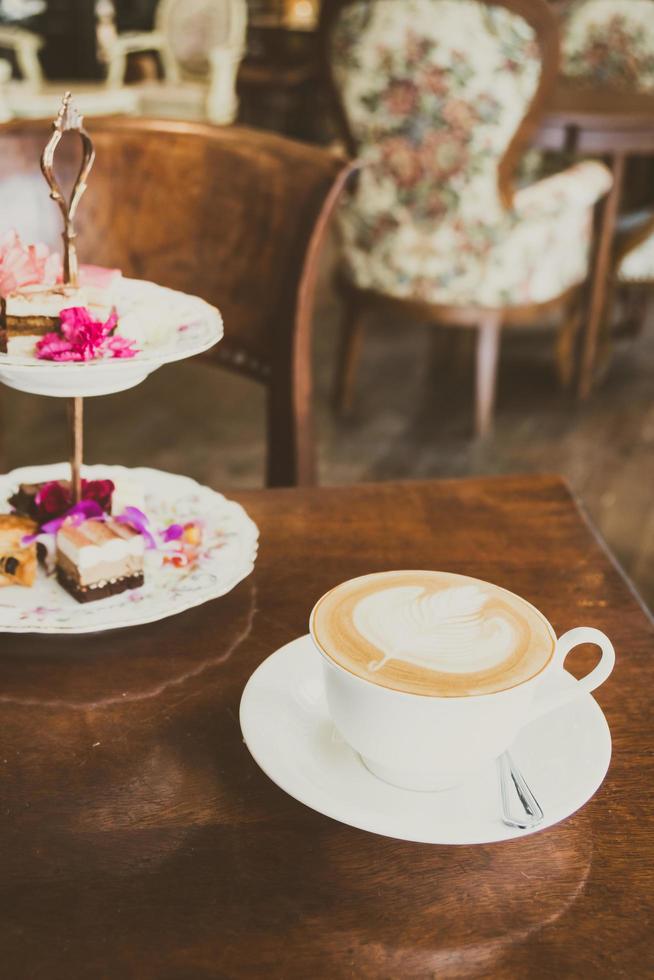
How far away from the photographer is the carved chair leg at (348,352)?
2.88 meters

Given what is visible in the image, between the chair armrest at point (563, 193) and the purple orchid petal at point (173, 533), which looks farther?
the chair armrest at point (563, 193)

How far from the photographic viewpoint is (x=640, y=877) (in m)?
0.49

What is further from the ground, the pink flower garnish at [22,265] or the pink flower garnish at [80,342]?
the pink flower garnish at [22,265]

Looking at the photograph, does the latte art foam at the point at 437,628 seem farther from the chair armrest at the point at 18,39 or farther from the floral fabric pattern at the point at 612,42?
the chair armrest at the point at 18,39

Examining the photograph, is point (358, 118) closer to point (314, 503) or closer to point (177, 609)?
point (314, 503)

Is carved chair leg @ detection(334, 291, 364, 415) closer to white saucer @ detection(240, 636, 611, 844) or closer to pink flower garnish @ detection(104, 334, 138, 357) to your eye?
pink flower garnish @ detection(104, 334, 138, 357)

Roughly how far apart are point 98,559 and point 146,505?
135mm

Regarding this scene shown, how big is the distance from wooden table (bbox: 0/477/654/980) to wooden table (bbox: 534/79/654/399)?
2226mm

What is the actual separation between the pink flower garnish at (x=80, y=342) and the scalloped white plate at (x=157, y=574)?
0.52 feet

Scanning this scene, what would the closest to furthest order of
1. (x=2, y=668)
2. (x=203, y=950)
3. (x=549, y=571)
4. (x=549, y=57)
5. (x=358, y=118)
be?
(x=203, y=950) < (x=2, y=668) < (x=549, y=571) < (x=549, y=57) < (x=358, y=118)

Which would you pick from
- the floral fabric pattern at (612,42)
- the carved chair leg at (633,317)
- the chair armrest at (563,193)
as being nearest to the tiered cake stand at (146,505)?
the chair armrest at (563,193)

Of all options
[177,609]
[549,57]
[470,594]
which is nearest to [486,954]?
[470,594]

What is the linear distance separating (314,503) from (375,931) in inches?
17.6

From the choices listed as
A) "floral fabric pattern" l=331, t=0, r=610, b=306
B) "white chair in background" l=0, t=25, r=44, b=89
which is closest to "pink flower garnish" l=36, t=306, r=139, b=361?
"floral fabric pattern" l=331, t=0, r=610, b=306
